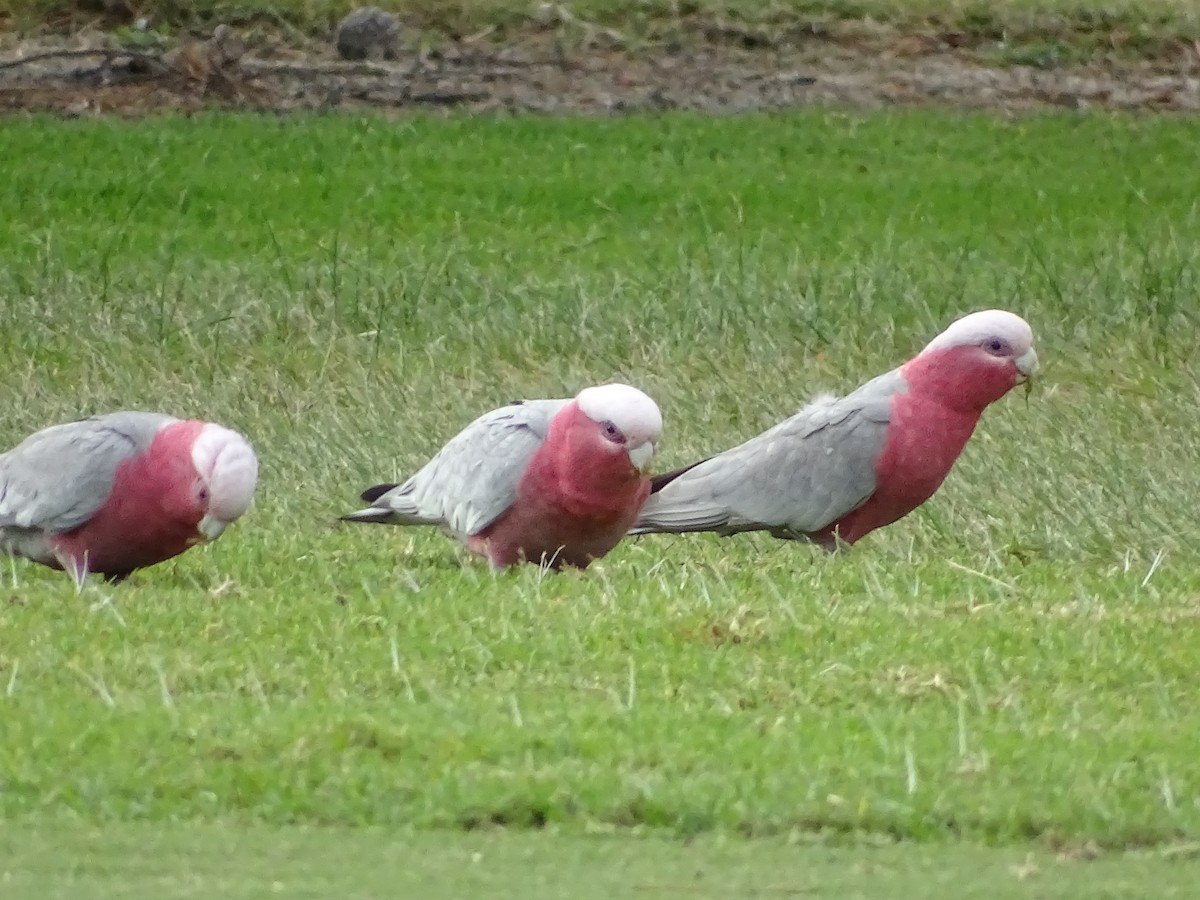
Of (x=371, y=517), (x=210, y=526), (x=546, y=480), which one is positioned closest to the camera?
(x=210, y=526)

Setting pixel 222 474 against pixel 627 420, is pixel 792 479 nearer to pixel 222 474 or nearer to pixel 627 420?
pixel 627 420

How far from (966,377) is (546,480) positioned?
4.39 feet

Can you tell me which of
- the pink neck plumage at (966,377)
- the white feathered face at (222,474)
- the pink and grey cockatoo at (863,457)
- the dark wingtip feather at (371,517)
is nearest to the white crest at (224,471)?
the white feathered face at (222,474)

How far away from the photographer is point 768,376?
29.8 ft

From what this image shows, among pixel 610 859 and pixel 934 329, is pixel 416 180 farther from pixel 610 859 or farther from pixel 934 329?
pixel 610 859

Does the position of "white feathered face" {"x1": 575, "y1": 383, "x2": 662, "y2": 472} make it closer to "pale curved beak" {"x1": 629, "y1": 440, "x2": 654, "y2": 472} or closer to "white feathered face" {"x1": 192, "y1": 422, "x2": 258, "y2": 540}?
"pale curved beak" {"x1": 629, "y1": 440, "x2": 654, "y2": 472}

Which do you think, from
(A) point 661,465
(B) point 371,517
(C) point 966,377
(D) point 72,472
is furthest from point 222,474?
(A) point 661,465

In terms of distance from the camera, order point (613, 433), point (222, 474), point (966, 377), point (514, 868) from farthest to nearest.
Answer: point (966, 377) → point (613, 433) → point (222, 474) → point (514, 868)

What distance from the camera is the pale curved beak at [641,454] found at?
212 inches

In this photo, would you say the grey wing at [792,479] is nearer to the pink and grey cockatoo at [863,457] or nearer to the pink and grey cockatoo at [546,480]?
the pink and grey cockatoo at [863,457]

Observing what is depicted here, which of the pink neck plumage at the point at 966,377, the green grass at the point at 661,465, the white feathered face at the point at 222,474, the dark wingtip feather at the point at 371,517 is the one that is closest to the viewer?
the green grass at the point at 661,465

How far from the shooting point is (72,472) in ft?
17.9

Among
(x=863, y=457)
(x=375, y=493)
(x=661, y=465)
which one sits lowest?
(x=661, y=465)

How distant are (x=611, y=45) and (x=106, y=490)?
43.9 feet
